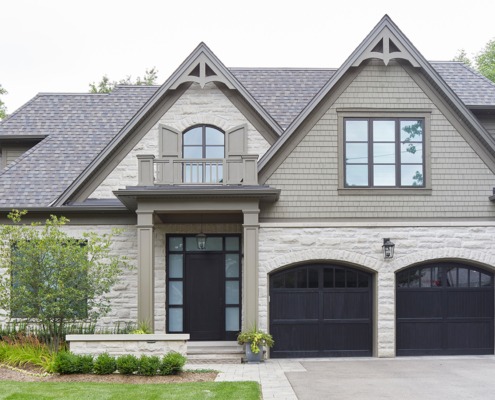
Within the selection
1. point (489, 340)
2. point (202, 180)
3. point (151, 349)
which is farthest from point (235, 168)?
point (489, 340)

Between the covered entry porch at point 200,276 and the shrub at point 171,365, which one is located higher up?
the covered entry porch at point 200,276

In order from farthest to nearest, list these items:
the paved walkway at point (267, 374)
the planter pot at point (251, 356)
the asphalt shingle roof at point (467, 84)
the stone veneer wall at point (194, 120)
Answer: the asphalt shingle roof at point (467, 84), the stone veneer wall at point (194, 120), the planter pot at point (251, 356), the paved walkway at point (267, 374)

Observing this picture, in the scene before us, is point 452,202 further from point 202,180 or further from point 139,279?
point 139,279

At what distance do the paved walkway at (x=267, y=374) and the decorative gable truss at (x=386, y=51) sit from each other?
7.28 m

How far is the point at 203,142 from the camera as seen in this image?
1766 cm

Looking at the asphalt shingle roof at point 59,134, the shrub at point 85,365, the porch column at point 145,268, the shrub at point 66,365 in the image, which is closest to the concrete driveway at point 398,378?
the porch column at point 145,268

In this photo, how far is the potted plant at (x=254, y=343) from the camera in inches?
580

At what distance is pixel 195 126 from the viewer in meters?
17.7

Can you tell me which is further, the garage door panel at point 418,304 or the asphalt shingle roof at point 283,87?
the asphalt shingle roof at point 283,87

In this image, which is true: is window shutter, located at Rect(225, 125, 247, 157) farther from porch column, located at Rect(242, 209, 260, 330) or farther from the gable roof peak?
the gable roof peak

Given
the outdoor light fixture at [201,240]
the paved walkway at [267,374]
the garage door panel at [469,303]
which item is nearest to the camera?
the paved walkway at [267,374]

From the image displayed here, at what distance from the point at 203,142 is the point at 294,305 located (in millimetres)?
5020

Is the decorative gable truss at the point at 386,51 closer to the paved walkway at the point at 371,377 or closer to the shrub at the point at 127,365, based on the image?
the paved walkway at the point at 371,377

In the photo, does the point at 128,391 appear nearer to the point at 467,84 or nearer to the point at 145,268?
the point at 145,268
